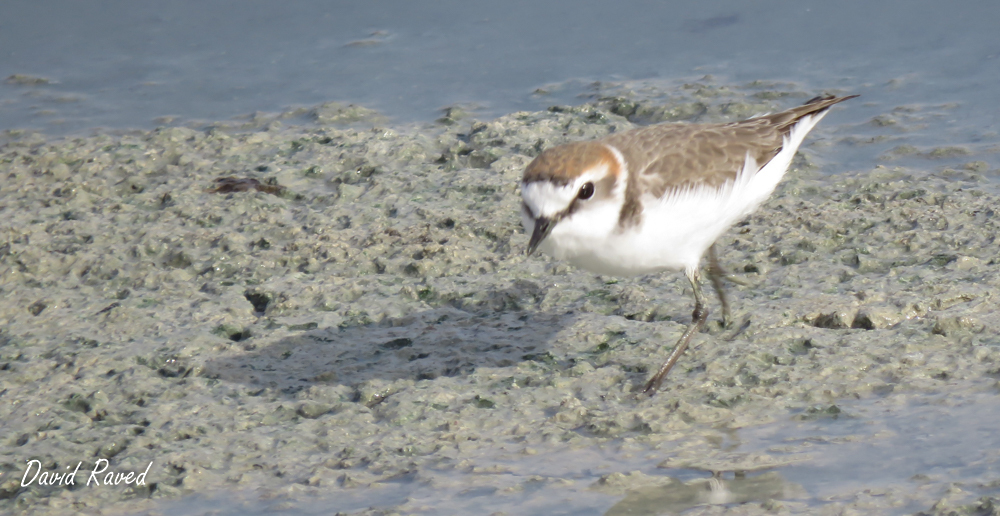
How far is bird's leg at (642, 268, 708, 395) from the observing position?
4918 mm

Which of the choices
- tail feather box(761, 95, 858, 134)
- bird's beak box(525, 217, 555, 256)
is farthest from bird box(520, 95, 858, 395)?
tail feather box(761, 95, 858, 134)

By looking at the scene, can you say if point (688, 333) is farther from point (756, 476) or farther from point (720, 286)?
point (756, 476)

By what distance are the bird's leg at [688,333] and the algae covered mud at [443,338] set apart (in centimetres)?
10

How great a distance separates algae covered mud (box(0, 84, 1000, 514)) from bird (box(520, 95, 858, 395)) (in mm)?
516

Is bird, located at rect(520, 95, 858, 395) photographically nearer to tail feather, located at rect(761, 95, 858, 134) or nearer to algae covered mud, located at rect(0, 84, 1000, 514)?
tail feather, located at rect(761, 95, 858, 134)

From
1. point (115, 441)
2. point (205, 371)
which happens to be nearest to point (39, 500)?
point (115, 441)

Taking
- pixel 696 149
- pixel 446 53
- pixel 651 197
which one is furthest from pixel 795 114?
→ pixel 446 53

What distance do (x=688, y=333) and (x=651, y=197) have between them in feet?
2.43

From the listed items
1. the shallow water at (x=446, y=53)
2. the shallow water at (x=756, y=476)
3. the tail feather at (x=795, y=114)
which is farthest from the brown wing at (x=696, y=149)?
the shallow water at (x=446, y=53)

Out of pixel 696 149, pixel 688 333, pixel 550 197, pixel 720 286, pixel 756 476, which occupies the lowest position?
pixel 756 476

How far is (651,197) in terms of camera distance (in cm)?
483

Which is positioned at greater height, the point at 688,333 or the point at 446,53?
the point at 446,53

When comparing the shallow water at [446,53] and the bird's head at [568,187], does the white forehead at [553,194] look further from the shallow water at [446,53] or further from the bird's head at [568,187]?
the shallow water at [446,53]

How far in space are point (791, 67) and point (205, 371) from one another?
5.86m
